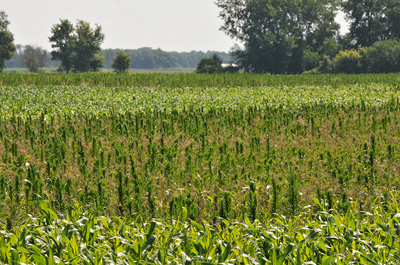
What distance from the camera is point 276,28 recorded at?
165 feet

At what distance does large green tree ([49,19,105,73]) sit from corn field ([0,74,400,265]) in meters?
52.7

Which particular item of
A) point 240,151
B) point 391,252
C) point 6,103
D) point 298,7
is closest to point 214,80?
point 6,103

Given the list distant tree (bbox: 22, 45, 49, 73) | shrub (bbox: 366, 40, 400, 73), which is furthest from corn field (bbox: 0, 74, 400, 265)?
distant tree (bbox: 22, 45, 49, 73)

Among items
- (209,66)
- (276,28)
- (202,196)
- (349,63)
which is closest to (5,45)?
(209,66)

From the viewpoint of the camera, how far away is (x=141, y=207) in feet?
14.5

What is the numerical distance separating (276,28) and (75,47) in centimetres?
3197

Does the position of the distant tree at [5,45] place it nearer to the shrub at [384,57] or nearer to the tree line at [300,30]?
the tree line at [300,30]

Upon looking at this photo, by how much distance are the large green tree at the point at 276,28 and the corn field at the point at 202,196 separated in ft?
132

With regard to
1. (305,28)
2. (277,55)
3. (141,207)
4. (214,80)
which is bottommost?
(141,207)

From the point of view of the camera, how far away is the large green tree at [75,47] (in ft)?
195

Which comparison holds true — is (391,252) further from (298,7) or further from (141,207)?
(298,7)

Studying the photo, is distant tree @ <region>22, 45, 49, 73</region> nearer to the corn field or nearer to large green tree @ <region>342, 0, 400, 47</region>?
large green tree @ <region>342, 0, 400, 47</region>

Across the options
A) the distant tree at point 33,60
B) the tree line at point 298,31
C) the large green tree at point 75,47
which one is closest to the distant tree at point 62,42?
the large green tree at point 75,47

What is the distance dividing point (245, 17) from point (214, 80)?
28.9 m
